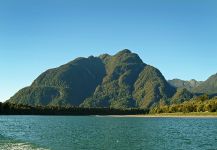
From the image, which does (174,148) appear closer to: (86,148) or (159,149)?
(159,149)

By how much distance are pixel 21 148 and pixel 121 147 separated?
18337 mm

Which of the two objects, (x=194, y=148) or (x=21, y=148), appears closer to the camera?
(x=21, y=148)

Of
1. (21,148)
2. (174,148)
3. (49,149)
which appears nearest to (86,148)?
(49,149)

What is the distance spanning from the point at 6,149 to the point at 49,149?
24.4 feet

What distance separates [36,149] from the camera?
6531 centimetres

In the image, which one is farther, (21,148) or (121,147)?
(121,147)

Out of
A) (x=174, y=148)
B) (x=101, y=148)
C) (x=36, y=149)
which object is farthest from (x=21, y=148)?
(x=174, y=148)

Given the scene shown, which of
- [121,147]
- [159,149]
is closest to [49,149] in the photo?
[121,147]

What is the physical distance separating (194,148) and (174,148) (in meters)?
3.86

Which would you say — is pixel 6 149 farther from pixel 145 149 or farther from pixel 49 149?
pixel 145 149

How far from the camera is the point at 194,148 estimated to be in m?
72.0

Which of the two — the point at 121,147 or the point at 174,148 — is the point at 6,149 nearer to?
the point at 121,147

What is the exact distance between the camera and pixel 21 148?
65688 millimetres

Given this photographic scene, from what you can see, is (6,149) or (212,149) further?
(212,149)
